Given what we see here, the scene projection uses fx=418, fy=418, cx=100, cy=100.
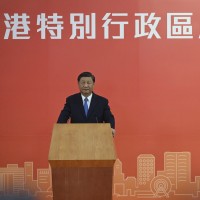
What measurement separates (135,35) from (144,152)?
1.09 m

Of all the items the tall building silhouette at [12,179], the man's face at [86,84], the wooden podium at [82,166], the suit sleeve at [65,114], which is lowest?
the tall building silhouette at [12,179]

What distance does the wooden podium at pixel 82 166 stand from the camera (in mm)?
2357

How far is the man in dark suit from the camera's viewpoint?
3.06 metres

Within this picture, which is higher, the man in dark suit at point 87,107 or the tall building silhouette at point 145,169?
the man in dark suit at point 87,107

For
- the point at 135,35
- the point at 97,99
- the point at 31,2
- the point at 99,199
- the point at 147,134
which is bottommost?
the point at 99,199

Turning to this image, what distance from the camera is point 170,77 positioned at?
12.7 feet

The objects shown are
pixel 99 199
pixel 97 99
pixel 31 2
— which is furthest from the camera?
pixel 31 2

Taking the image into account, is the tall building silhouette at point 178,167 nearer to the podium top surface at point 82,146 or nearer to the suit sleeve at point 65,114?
the suit sleeve at point 65,114

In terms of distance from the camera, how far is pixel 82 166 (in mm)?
2371

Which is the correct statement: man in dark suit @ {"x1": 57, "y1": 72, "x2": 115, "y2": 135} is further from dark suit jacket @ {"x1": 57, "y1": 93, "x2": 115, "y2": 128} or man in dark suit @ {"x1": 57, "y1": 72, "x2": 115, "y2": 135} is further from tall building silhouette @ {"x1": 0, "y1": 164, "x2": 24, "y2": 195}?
tall building silhouette @ {"x1": 0, "y1": 164, "x2": 24, "y2": 195}

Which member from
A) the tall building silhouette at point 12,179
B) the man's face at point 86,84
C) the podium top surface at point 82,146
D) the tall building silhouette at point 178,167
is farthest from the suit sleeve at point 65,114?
the tall building silhouette at point 178,167

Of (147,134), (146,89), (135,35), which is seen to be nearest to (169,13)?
(135,35)

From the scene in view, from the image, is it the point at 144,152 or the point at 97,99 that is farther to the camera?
the point at 144,152

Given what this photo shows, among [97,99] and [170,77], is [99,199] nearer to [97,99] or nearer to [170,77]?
[97,99]
